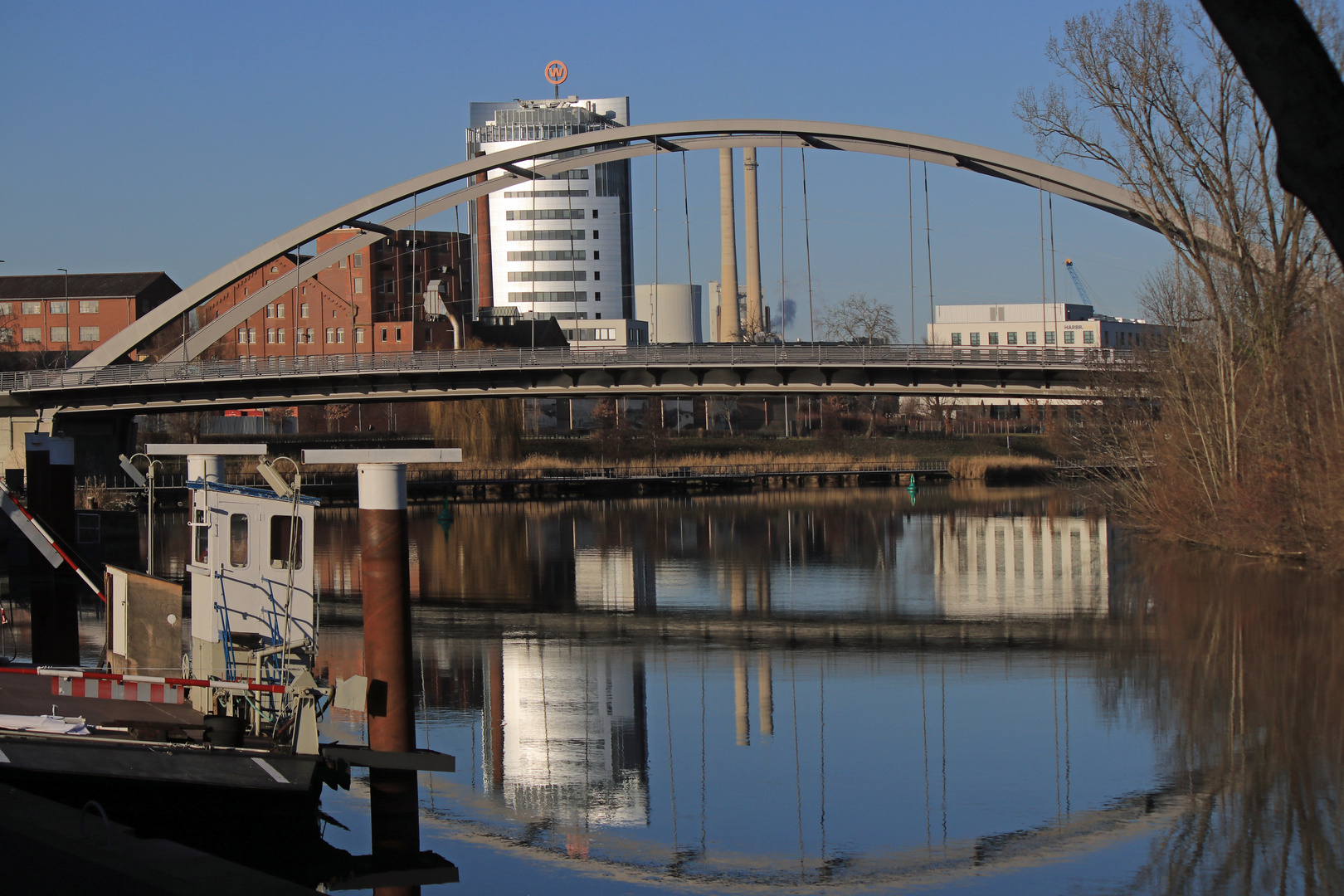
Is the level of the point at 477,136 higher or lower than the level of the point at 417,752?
higher

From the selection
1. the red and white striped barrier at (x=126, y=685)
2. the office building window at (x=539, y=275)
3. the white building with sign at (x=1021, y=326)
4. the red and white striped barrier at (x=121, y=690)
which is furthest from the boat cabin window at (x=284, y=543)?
the office building window at (x=539, y=275)

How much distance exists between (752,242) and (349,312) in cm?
3013

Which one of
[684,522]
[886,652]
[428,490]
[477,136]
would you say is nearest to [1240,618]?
[886,652]

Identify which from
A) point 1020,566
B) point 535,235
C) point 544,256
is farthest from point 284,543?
point 535,235

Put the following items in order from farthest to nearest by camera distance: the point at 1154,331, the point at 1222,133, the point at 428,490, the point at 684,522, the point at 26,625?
the point at 428,490, the point at 684,522, the point at 1154,331, the point at 1222,133, the point at 26,625

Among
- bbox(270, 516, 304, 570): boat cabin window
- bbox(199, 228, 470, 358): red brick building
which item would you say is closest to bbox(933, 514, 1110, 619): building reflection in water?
bbox(270, 516, 304, 570): boat cabin window

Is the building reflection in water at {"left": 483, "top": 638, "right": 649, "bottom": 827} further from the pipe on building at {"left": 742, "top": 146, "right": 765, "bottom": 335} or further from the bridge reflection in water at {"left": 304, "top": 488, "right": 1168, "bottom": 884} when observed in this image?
the pipe on building at {"left": 742, "top": 146, "right": 765, "bottom": 335}

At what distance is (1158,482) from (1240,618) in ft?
46.7

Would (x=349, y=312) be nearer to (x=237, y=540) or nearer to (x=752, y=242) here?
(x=752, y=242)

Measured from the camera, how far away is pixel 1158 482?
34500 mm

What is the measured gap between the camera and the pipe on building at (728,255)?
91.8 meters

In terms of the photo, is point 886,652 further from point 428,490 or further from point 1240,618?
point 428,490

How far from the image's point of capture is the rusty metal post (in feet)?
34.0

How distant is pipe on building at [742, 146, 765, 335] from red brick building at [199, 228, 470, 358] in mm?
21530
